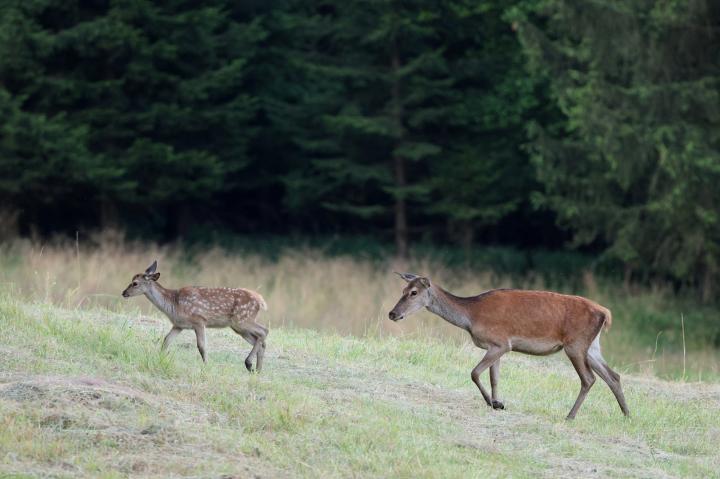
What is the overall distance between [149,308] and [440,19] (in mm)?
15690

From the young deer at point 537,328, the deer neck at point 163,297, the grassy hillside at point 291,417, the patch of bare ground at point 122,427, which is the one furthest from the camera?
the deer neck at point 163,297

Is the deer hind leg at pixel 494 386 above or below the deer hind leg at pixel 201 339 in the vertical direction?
below

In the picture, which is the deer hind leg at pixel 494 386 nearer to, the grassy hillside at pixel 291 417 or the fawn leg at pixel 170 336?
the grassy hillside at pixel 291 417

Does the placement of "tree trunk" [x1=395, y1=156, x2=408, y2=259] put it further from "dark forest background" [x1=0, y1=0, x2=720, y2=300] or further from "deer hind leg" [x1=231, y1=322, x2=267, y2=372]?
"deer hind leg" [x1=231, y1=322, x2=267, y2=372]

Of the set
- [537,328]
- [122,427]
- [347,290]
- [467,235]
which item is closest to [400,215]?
[467,235]

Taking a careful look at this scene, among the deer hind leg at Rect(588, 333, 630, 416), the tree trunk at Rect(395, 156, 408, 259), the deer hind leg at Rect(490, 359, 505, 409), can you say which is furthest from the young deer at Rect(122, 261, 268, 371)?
the tree trunk at Rect(395, 156, 408, 259)

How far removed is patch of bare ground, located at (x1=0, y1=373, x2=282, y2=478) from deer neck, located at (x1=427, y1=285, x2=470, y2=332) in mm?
2916

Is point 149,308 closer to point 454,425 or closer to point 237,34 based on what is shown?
point 454,425

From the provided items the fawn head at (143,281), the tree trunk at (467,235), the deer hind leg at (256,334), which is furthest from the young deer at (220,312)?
the tree trunk at (467,235)

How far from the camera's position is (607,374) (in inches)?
456

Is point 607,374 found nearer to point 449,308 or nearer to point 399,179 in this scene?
point 449,308

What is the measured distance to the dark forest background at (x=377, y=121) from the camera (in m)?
23.7

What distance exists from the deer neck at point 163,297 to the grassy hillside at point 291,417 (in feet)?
1.24

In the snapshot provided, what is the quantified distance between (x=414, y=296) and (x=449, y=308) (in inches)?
13.4
